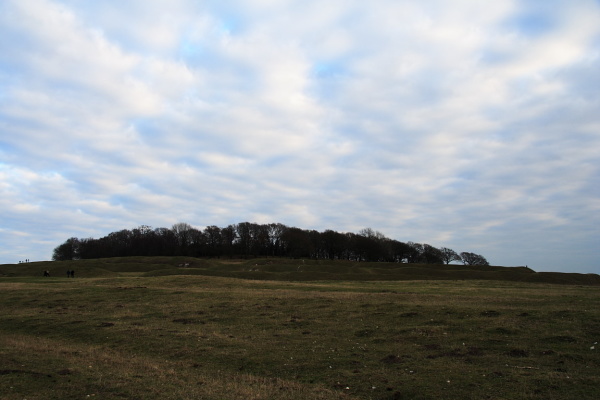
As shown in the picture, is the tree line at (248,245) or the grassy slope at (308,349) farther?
the tree line at (248,245)

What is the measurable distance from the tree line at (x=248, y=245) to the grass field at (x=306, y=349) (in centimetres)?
12791

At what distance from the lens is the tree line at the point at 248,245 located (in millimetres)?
162750

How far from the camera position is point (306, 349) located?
1666 cm

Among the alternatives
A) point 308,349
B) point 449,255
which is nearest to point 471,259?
point 449,255

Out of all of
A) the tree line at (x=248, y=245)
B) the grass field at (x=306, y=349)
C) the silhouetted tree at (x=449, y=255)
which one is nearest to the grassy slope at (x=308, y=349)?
the grass field at (x=306, y=349)

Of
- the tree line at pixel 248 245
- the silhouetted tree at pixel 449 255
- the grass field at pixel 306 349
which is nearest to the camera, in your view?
the grass field at pixel 306 349

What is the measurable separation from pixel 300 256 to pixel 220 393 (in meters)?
146

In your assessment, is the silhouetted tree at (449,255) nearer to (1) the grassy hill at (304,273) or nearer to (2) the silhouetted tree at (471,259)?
(2) the silhouetted tree at (471,259)

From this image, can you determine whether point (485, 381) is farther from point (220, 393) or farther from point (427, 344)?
point (220, 393)

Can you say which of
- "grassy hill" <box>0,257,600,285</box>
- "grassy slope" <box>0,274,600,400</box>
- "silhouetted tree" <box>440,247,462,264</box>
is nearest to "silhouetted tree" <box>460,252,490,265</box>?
"silhouetted tree" <box>440,247,462,264</box>

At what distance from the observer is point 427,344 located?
16531 mm

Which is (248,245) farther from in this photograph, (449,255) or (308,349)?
(308,349)

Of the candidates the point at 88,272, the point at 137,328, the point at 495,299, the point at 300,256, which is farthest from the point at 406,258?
the point at 137,328

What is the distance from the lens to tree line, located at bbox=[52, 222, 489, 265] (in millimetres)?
162750
